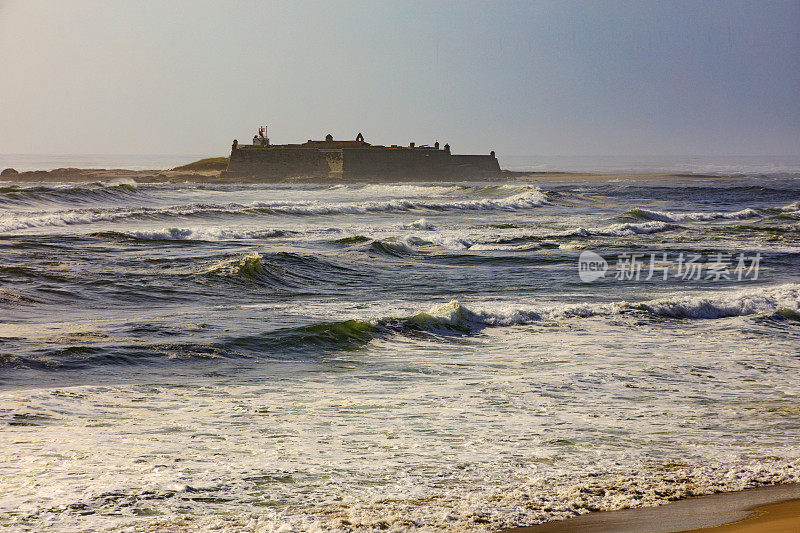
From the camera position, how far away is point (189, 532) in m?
3.61

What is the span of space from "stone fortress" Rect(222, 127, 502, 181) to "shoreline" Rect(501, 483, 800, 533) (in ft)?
247

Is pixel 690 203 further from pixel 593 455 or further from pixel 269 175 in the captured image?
pixel 269 175

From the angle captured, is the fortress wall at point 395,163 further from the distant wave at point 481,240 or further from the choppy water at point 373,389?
the choppy water at point 373,389

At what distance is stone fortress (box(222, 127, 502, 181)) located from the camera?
3145 inches

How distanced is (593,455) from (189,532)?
265 cm

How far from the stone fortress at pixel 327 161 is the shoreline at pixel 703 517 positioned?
247 ft

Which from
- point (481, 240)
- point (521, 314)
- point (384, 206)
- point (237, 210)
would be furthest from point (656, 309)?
point (384, 206)

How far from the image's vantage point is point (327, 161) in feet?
264

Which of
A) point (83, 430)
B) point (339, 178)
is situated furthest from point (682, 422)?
point (339, 178)

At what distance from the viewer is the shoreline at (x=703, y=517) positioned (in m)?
3.66

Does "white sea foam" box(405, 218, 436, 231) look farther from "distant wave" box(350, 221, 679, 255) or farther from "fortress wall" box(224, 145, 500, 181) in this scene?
"fortress wall" box(224, 145, 500, 181)

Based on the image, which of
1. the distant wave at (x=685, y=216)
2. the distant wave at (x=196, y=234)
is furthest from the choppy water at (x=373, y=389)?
the distant wave at (x=685, y=216)

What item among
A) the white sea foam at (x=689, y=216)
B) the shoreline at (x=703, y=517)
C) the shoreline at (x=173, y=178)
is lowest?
the shoreline at (x=703, y=517)

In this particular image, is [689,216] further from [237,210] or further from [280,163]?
[280,163]
